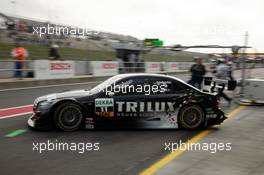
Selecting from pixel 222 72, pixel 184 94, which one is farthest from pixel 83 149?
pixel 222 72

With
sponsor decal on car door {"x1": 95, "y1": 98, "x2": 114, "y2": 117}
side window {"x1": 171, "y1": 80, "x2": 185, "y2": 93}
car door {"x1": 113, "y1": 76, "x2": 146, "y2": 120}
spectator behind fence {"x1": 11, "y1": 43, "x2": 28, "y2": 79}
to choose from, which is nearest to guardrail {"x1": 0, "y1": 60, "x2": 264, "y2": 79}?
spectator behind fence {"x1": 11, "y1": 43, "x2": 28, "y2": 79}

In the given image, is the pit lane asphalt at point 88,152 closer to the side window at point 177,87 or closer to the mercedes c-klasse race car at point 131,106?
the mercedes c-klasse race car at point 131,106

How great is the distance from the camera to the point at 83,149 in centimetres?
612

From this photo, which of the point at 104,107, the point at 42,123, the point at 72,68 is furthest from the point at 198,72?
the point at 72,68

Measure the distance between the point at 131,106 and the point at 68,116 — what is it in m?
1.35

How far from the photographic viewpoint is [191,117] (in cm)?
791

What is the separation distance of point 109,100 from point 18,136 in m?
1.96

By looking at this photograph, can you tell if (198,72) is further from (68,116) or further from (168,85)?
(68,116)

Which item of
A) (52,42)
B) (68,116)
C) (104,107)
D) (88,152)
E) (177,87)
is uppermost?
(52,42)

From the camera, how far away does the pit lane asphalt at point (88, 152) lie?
16.5 feet

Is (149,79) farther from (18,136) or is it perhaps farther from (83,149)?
(18,136)

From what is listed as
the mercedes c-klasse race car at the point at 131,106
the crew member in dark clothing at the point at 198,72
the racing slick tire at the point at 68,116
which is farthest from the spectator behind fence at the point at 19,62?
the racing slick tire at the point at 68,116

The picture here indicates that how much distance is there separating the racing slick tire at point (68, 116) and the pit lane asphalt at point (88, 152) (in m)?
0.18

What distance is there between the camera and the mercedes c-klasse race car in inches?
286
